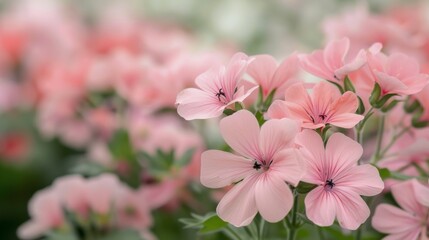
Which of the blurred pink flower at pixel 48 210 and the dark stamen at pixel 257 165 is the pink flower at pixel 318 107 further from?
the blurred pink flower at pixel 48 210

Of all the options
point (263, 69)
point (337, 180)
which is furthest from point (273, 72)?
point (337, 180)

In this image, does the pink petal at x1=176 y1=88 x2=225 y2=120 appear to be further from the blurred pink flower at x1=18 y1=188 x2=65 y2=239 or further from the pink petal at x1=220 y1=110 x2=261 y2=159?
the blurred pink flower at x1=18 y1=188 x2=65 y2=239

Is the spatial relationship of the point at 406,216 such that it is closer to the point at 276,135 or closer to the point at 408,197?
the point at 408,197

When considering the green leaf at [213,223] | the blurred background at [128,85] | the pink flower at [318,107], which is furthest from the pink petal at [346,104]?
the blurred background at [128,85]

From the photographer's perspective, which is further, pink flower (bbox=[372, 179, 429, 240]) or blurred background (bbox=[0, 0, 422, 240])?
blurred background (bbox=[0, 0, 422, 240])

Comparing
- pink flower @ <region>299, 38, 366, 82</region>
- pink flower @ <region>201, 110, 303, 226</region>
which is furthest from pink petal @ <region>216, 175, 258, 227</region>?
pink flower @ <region>299, 38, 366, 82</region>

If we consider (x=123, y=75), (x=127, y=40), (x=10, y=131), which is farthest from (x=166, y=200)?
(x=10, y=131)
